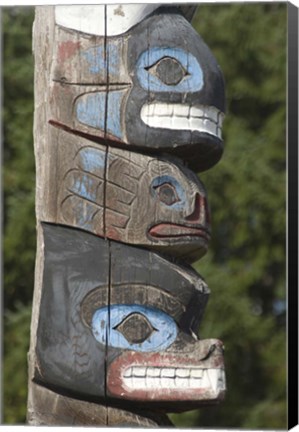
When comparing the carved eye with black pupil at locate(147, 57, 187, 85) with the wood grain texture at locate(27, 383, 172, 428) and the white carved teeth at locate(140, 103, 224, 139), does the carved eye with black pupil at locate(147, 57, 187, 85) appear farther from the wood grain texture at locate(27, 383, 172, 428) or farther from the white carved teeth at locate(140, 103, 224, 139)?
the wood grain texture at locate(27, 383, 172, 428)

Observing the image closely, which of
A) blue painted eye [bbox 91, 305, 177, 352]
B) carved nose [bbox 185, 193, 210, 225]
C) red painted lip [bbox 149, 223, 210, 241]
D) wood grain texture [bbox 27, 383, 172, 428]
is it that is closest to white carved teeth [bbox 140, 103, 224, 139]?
carved nose [bbox 185, 193, 210, 225]

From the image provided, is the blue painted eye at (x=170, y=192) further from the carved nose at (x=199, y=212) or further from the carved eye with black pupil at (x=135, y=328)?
the carved eye with black pupil at (x=135, y=328)

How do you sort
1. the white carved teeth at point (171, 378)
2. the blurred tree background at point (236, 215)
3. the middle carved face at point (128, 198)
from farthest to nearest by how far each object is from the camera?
1. the blurred tree background at point (236, 215)
2. the middle carved face at point (128, 198)
3. the white carved teeth at point (171, 378)

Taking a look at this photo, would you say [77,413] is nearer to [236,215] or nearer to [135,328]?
[135,328]

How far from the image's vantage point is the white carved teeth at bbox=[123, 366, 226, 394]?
547cm

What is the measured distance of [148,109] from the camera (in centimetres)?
559

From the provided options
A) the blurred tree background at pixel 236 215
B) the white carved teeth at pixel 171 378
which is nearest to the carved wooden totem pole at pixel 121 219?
the white carved teeth at pixel 171 378

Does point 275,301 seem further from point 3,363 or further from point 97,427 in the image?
point 97,427

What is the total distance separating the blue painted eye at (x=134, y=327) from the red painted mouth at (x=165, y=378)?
0.13ft

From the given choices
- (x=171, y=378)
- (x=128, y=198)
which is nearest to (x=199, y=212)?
(x=128, y=198)

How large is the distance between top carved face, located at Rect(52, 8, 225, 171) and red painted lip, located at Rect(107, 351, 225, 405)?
2.43 ft

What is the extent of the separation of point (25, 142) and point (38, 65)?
19.4 ft

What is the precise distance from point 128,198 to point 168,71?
48 centimetres

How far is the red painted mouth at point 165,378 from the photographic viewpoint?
547 centimetres
